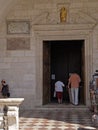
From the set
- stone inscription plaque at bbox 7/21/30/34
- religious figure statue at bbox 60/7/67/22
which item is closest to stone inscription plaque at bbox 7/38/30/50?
stone inscription plaque at bbox 7/21/30/34

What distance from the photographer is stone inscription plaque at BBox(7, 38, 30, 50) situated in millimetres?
15359

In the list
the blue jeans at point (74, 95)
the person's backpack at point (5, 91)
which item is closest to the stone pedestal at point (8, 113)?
the person's backpack at point (5, 91)

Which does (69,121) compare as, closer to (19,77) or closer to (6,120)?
(6,120)

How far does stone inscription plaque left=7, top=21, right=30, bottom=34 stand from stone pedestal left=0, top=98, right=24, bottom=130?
761 cm

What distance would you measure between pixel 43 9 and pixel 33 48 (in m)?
1.59

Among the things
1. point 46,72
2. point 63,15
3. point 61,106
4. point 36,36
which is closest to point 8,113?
point 61,106

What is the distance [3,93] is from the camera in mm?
14969

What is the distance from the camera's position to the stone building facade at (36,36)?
Result: 15297mm

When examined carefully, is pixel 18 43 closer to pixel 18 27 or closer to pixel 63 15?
pixel 18 27

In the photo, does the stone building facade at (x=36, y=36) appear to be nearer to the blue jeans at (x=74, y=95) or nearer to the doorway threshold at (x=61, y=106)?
the doorway threshold at (x=61, y=106)

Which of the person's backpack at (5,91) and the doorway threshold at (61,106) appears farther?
the doorway threshold at (61,106)

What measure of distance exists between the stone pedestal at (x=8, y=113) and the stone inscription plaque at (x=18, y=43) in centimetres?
745

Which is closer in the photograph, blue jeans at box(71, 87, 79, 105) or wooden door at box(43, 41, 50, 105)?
blue jeans at box(71, 87, 79, 105)

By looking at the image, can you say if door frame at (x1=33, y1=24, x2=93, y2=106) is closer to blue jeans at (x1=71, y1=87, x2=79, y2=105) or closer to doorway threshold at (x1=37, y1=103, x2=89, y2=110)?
doorway threshold at (x1=37, y1=103, x2=89, y2=110)
